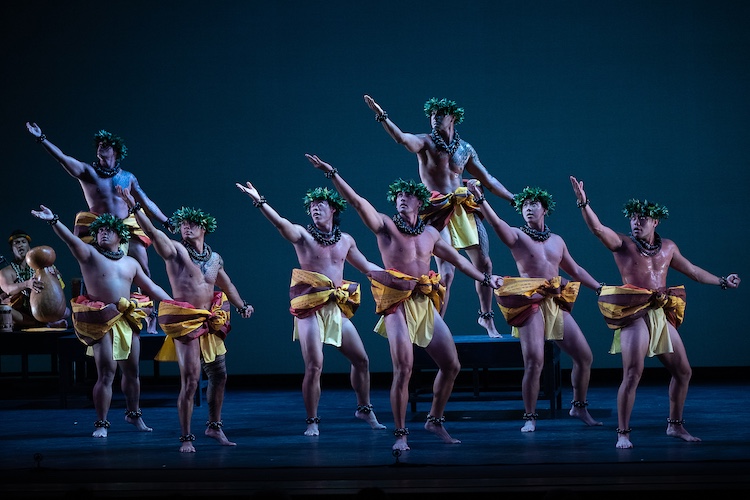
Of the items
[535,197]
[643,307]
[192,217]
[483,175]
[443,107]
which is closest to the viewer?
[643,307]

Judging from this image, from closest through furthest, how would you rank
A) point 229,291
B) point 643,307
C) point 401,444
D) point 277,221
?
1. point 401,444
2. point 643,307
3. point 277,221
4. point 229,291

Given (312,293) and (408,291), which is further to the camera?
(312,293)

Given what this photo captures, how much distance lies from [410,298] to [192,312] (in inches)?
52.6

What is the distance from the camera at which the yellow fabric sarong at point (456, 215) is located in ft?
23.8

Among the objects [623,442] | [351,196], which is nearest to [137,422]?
[351,196]

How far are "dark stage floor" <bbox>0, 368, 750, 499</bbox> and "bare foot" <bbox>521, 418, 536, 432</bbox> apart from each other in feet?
0.24

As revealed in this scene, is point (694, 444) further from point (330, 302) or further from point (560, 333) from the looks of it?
point (330, 302)

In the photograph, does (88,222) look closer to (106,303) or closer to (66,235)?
(106,303)

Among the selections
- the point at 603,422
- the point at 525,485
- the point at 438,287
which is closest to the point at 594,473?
the point at 525,485

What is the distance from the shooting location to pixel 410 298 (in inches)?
246

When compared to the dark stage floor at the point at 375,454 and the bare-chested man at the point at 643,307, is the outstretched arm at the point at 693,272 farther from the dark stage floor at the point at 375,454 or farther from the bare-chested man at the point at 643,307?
the dark stage floor at the point at 375,454

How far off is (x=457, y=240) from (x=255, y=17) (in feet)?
12.0

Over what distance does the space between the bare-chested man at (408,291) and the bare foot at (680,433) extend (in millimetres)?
1339

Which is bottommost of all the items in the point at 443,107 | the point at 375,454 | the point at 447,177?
the point at 375,454
